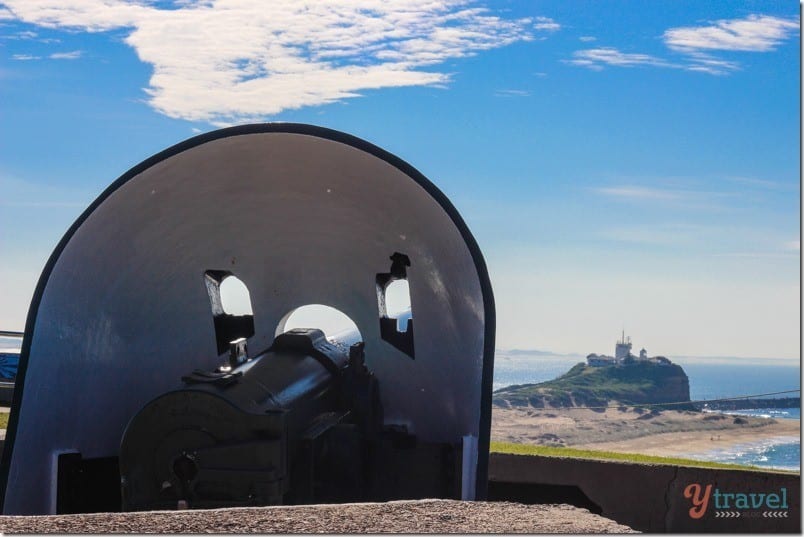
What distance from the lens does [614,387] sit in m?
139

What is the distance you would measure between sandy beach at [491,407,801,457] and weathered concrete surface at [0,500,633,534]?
105720 mm

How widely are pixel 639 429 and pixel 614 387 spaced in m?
9.38

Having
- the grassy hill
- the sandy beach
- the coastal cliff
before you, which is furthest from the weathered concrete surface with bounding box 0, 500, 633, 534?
the grassy hill

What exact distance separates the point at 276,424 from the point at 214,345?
12.8 ft

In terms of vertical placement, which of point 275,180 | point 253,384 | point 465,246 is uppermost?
point 275,180

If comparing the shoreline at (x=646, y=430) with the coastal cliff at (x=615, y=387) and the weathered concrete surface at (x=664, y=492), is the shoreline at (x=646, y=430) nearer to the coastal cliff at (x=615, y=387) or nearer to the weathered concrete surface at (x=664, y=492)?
the coastal cliff at (x=615, y=387)

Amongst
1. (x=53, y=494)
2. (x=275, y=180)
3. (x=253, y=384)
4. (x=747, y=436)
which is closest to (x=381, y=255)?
(x=275, y=180)

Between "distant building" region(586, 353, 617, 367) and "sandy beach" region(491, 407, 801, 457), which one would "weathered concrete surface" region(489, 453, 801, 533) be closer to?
"sandy beach" region(491, 407, 801, 457)

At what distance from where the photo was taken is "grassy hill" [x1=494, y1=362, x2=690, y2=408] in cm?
14045

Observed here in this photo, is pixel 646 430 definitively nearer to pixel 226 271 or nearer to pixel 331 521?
pixel 226 271

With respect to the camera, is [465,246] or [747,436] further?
[747,436]

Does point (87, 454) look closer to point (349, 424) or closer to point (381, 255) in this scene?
point (349, 424)

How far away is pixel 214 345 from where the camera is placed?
38.1 feet

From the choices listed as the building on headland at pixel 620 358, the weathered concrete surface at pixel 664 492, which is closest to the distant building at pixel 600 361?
the building on headland at pixel 620 358
